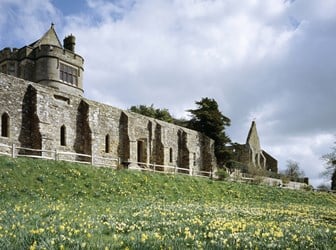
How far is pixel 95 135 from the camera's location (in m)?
32.6

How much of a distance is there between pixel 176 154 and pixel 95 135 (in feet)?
42.9

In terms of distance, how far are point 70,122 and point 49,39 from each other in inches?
798

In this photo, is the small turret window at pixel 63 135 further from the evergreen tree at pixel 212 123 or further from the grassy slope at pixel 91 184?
the evergreen tree at pixel 212 123

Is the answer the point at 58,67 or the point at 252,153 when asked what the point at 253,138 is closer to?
the point at 252,153

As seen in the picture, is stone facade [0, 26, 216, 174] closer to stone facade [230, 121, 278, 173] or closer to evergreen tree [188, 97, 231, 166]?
evergreen tree [188, 97, 231, 166]

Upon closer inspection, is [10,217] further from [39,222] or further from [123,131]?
[123,131]

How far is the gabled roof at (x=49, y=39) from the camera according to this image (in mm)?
46659

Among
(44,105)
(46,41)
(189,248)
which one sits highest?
(46,41)

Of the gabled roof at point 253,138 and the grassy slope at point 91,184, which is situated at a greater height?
the gabled roof at point 253,138

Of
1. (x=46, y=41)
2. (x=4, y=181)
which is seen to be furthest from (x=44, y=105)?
(x=46, y=41)

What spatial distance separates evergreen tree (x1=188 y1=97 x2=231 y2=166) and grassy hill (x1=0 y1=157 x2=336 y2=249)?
13228 millimetres

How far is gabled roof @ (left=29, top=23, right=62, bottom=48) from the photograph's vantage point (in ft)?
153

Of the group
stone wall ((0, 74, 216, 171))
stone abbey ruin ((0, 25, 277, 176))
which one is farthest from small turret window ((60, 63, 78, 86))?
stone wall ((0, 74, 216, 171))

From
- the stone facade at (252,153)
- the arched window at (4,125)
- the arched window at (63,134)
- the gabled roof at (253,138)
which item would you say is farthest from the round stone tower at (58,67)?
the gabled roof at (253,138)
